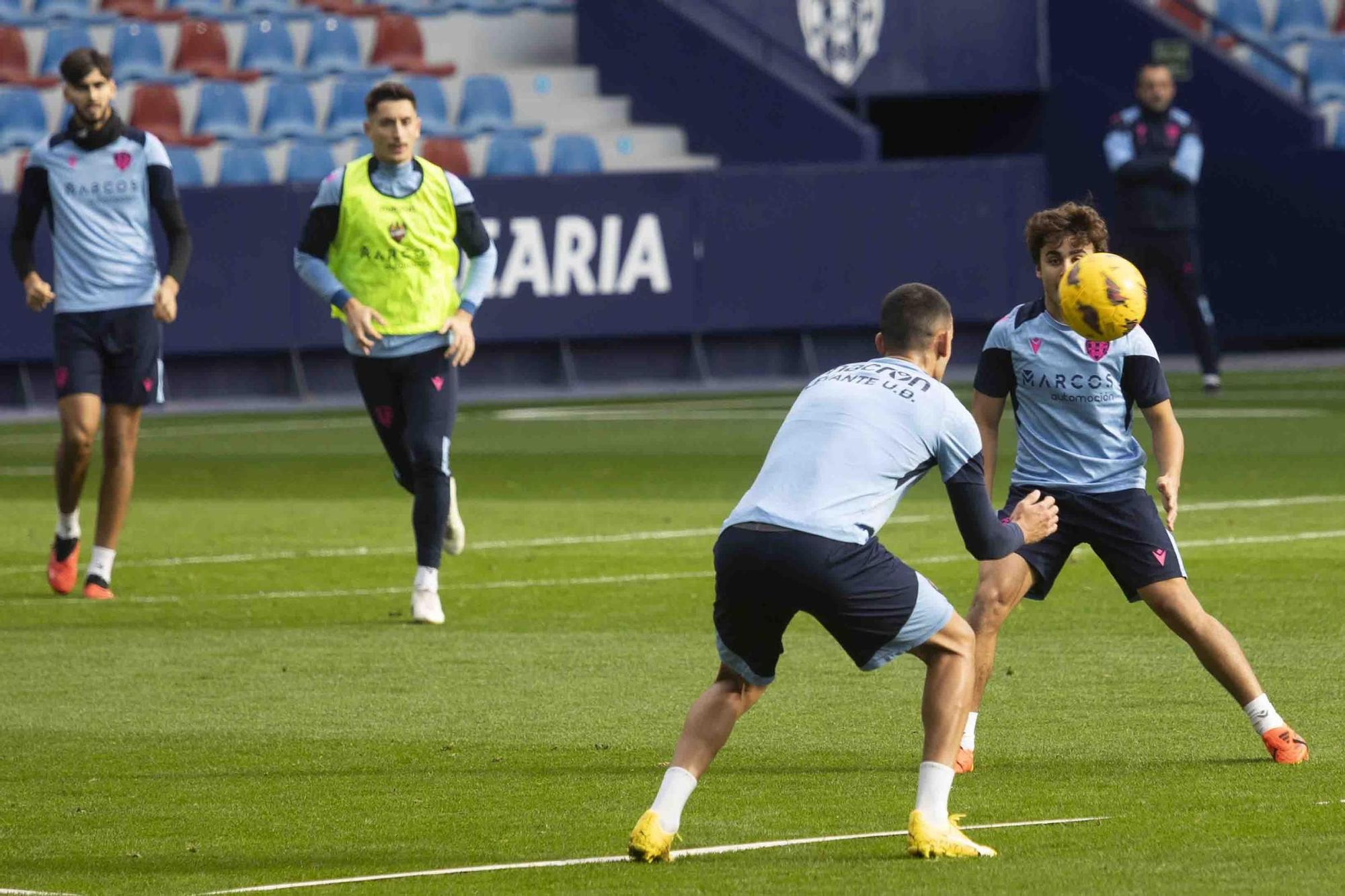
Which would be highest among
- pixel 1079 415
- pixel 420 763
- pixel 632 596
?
pixel 1079 415

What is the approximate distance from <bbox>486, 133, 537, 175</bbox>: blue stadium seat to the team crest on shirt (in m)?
17.9

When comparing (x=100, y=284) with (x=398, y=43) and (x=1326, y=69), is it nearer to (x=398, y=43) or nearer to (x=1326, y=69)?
(x=398, y=43)

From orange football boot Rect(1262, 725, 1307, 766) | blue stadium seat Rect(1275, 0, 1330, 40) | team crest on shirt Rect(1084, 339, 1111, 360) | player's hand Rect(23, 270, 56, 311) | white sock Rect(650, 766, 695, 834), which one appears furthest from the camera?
blue stadium seat Rect(1275, 0, 1330, 40)

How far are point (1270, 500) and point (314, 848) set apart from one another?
9.05m

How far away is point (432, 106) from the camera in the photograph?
2577 centimetres

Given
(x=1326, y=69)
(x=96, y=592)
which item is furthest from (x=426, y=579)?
(x=1326, y=69)

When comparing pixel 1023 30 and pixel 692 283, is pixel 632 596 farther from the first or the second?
pixel 1023 30

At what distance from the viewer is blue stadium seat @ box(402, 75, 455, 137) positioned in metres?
25.6

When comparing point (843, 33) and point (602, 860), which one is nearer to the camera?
point (602, 860)

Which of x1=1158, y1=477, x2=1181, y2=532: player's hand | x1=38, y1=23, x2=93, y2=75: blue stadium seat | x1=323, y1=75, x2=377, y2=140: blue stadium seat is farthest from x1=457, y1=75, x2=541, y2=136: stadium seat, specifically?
x1=1158, y1=477, x2=1181, y2=532: player's hand

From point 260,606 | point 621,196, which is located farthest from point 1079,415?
point 621,196

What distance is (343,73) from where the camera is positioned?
86.6 ft

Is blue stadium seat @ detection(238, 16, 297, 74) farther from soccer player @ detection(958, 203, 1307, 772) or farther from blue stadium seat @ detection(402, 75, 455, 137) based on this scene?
soccer player @ detection(958, 203, 1307, 772)

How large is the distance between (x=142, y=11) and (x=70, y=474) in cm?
1648
